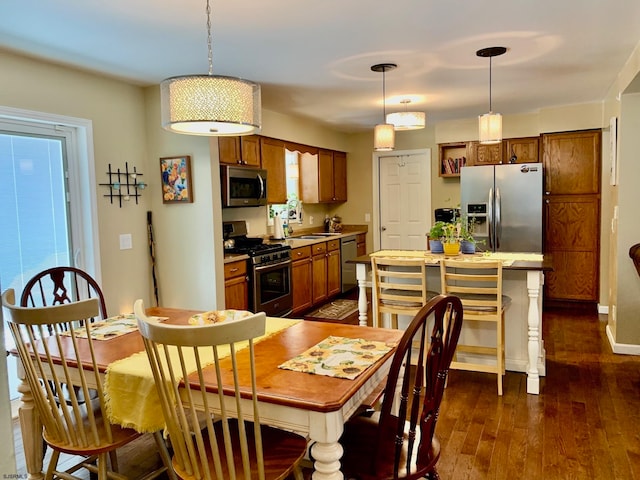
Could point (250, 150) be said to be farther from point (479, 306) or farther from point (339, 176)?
point (479, 306)

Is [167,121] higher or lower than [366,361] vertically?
higher

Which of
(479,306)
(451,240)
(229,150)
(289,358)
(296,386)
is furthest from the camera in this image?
Result: (229,150)

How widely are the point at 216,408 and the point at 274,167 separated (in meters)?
4.06

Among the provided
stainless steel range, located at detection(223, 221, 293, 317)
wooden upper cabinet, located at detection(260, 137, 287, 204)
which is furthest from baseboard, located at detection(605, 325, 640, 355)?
wooden upper cabinet, located at detection(260, 137, 287, 204)

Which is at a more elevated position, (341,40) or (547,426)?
(341,40)

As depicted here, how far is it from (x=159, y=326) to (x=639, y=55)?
3.52 m

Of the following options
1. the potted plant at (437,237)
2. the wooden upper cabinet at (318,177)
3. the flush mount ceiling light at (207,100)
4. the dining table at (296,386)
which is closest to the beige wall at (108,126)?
the dining table at (296,386)

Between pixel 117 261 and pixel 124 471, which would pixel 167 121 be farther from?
pixel 117 261

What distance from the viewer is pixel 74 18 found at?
2.55m

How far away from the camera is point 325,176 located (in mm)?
6578

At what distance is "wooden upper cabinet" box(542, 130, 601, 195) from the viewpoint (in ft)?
17.6

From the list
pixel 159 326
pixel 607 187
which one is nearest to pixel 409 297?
pixel 159 326

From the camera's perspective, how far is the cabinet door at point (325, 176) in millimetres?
6434

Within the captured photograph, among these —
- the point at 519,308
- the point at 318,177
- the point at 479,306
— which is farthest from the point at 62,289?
the point at 318,177
